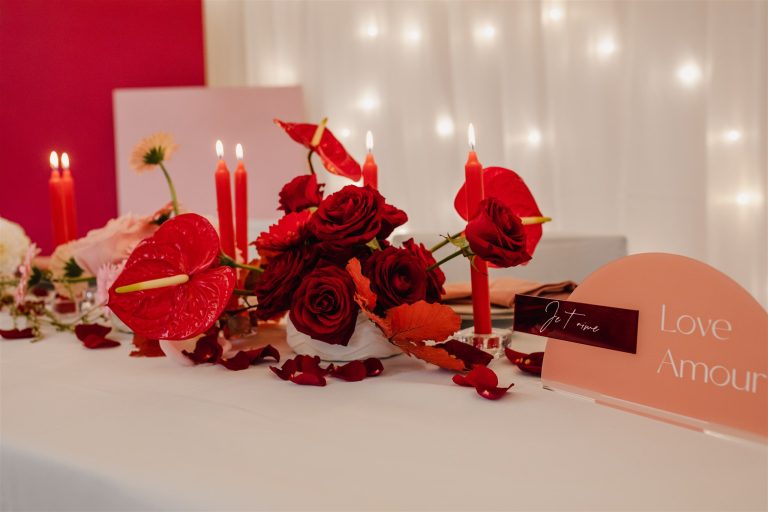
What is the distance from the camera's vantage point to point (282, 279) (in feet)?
2.49

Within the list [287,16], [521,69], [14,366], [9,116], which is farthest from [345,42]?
[14,366]

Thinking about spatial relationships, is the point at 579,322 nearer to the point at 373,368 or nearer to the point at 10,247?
the point at 373,368

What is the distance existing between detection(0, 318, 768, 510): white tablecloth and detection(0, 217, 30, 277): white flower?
22.0 inches

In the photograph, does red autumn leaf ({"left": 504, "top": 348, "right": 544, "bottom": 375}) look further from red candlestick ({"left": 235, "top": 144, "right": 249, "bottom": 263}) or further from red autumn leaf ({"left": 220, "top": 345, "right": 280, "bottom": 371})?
red candlestick ({"left": 235, "top": 144, "right": 249, "bottom": 263})

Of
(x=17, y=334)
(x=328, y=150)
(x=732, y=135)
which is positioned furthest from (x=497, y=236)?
(x=732, y=135)

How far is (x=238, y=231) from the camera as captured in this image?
3.38 feet

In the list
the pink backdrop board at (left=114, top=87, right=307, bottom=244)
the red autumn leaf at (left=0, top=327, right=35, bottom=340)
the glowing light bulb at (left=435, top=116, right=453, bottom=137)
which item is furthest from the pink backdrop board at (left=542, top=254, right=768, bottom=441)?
the pink backdrop board at (left=114, top=87, right=307, bottom=244)

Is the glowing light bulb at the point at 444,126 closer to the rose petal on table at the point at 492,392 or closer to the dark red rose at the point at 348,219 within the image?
the dark red rose at the point at 348,219

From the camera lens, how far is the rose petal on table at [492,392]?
25.1 inches

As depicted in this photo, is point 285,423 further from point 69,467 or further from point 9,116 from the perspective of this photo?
point 9,116

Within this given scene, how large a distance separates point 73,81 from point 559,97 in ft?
7.12

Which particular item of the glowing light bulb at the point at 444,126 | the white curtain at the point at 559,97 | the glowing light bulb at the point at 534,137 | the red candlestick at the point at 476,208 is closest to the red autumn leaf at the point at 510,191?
the red candlestick at the point at 476,208

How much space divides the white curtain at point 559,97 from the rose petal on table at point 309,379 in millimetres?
1969

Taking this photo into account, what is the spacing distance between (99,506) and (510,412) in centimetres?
36
